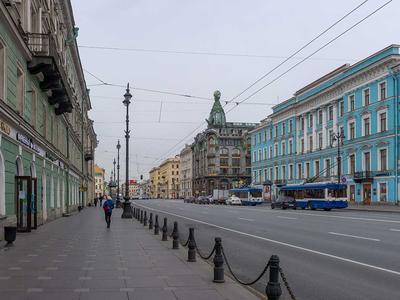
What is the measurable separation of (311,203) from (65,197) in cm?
2421

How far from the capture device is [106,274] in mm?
10211

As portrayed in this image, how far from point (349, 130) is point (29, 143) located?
4952 centimetres

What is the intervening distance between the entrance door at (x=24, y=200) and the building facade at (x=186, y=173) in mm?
147060

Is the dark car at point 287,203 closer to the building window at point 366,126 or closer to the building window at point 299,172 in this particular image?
the building window at point 366,126

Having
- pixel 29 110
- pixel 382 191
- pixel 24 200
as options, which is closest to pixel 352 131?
pixel 382 191

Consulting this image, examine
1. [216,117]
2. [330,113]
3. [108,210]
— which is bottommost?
[108,210]

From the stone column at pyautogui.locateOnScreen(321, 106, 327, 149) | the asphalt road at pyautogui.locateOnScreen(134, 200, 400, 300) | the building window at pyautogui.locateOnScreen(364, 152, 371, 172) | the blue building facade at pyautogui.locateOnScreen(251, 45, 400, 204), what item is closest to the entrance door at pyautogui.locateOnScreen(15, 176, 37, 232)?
the asphalt road at pyautogui.locateOnScreen(134, 200, 400, 300)

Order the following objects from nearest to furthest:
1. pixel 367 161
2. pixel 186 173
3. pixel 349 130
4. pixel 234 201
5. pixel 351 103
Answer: pixel 367 161, pixel 351 103, pixel 349 130, pixel 234 201, pixel 186 173

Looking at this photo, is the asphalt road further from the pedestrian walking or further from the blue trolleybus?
the blue trolleybus

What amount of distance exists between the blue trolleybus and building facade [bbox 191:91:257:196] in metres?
85.9

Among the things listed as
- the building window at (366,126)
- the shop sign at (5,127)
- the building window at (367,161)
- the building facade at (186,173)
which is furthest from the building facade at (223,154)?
the shop sign at (5,127)

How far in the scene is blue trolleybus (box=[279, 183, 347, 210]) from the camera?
49.2 m

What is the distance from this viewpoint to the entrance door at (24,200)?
19.5 m

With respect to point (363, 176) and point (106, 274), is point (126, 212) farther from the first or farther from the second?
point (363, 176)
